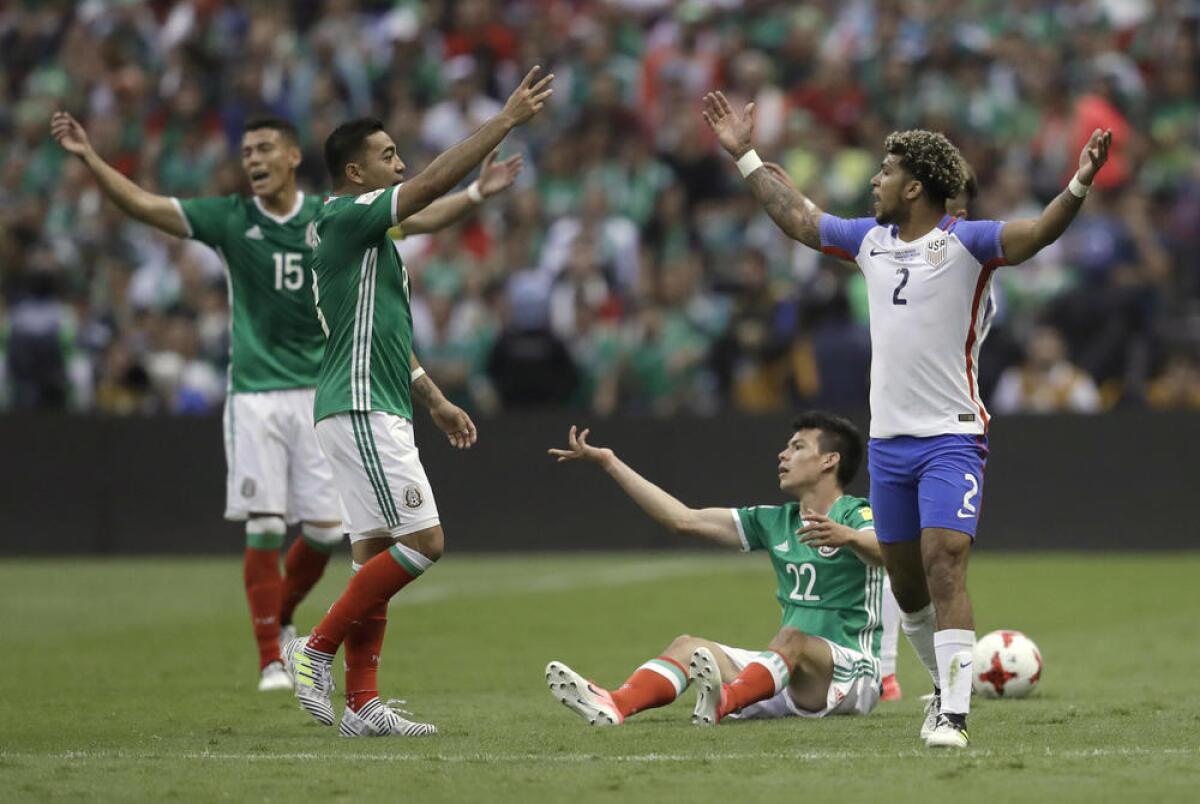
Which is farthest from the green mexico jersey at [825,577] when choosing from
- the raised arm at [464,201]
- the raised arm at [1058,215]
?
the raised arm at [464,201]

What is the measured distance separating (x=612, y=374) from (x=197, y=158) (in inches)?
232

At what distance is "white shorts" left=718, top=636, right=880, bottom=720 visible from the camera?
9.05 metres

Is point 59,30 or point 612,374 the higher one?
point 59,30

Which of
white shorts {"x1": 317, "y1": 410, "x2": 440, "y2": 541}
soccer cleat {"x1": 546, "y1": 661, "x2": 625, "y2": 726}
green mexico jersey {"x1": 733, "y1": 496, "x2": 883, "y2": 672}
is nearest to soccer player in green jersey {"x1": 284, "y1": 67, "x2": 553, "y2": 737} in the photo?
white shorts {"x1": 317, "y1": 410, "x2": 440, "y2": 541}

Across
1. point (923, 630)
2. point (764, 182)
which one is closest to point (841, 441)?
point (923, 630)

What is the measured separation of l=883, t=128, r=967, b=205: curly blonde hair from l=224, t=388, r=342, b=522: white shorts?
398 cm

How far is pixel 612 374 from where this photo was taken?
63.7 feet

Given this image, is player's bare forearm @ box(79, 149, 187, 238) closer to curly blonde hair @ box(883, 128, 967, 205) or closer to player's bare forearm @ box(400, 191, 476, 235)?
player's bare forearm @ box(400, 191, 476, 235)

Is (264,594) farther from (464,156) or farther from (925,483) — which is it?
(925,483)

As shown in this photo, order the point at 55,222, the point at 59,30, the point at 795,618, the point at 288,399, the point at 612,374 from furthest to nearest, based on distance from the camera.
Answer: the point at 59,30 < the point at 55,222 < the point at 612,374 < the point at 288,399 < the point at 795,618

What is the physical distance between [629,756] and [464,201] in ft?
11.7

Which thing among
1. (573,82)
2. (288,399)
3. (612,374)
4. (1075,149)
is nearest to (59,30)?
(573,82)

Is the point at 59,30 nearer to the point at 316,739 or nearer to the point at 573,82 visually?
the point at 573,82

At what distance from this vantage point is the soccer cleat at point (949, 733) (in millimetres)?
7711
